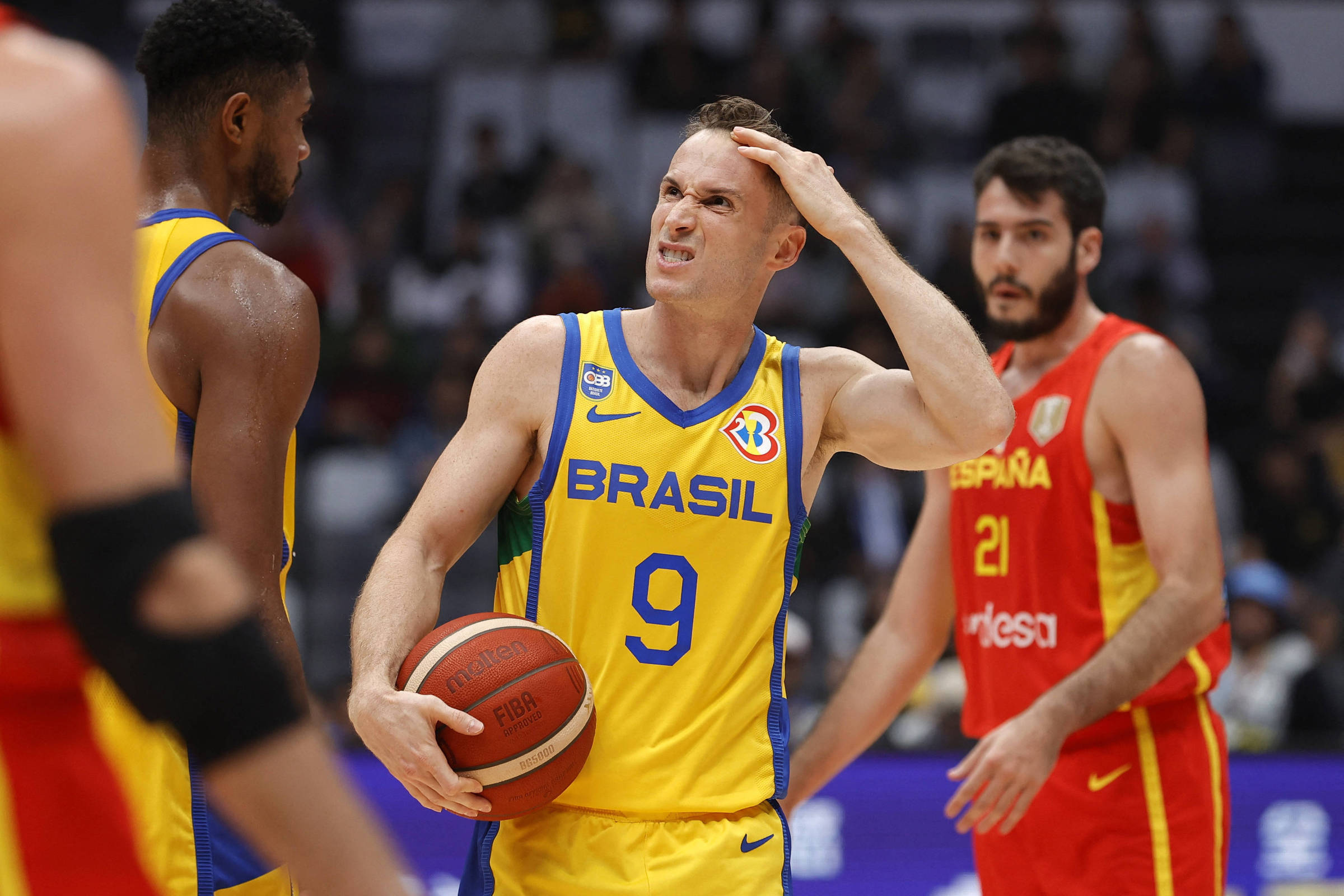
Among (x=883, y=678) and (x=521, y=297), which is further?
(x=521, y=297)

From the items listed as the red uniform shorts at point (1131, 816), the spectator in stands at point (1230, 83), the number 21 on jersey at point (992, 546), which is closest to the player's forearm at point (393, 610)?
the number 21 on jersey at point (992, 546)

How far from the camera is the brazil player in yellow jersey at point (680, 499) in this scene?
120 inches

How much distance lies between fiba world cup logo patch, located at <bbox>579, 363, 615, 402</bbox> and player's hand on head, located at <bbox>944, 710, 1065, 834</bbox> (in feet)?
4.32

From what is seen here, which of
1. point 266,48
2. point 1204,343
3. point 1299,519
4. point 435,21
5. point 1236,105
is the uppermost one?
point 435,21

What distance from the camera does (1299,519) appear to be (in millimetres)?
10312

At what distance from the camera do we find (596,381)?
3262 millimetres

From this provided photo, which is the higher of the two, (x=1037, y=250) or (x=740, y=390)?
(x=1037, y=250)

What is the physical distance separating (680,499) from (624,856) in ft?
2.54

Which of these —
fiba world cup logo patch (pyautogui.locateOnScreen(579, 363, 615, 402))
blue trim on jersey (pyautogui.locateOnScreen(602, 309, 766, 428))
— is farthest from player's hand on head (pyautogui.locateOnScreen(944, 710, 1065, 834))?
fiba world cup logo patch (pyautogui.locateOnScreen(579, 363, 615, 402))

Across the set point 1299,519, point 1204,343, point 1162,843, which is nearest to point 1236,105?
point 1204,343

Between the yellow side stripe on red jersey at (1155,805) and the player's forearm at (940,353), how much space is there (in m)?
1.35

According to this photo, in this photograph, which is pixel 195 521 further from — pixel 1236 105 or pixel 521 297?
pixel 1236 105

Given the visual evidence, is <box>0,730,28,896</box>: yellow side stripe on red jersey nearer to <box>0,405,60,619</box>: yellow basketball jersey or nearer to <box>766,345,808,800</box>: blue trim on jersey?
<box>0,405,60,619</box>: yellow basketball jersey

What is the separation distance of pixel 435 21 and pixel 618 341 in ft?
40.2
